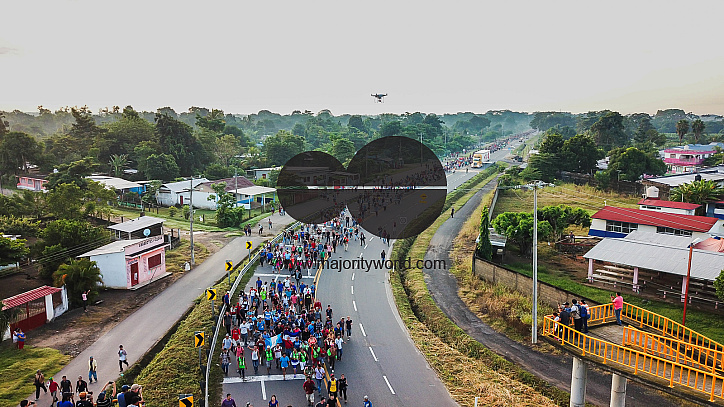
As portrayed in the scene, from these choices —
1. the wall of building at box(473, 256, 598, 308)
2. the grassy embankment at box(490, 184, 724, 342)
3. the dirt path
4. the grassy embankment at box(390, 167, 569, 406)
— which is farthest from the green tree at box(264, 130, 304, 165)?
the grassy embankment at box(390, 167, 569, 406)

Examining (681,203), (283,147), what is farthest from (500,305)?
(283,147)

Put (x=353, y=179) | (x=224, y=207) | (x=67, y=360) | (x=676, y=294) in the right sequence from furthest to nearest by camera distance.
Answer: (x=353, y=179), (x=224, y=207), (x=676, y=294), (x=67, y=360)

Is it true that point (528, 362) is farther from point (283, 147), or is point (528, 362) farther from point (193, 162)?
point (283, 147)

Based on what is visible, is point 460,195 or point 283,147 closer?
point 460,195

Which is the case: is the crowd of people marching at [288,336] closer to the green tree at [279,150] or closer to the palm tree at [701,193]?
the palm tree at [701,193]

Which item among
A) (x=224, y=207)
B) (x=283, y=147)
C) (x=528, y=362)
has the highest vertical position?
(x=283, y=147)

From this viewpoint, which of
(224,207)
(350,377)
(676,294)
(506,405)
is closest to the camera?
(506,405)
